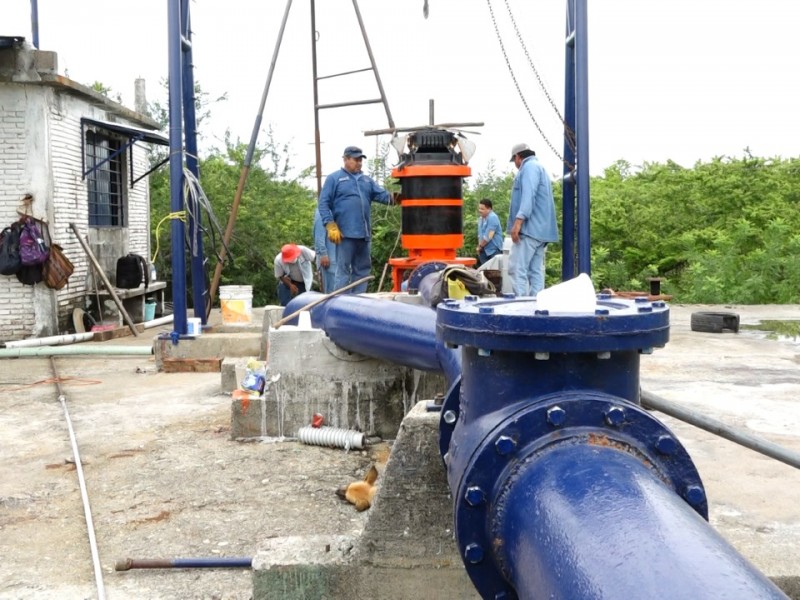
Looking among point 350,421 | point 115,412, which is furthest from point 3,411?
point 350,421

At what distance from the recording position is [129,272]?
12.6m

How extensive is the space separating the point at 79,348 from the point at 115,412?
10.7 feet

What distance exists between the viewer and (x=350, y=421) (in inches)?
217

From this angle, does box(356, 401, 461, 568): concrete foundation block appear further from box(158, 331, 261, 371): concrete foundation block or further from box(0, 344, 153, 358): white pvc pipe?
box(0, 344, 153, 358): white pvc pipe

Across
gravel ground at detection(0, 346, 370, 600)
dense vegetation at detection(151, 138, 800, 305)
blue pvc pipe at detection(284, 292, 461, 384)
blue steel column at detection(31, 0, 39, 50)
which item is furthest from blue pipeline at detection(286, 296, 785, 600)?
dense vegetation at detection(151, 138, 800, 305)

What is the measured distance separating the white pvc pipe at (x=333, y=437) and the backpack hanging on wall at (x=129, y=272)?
7.81 meters

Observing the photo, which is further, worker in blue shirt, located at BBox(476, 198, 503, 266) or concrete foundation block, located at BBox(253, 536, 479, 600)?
worker in blue shirt, located at BBox(476, 198, 503, 266)

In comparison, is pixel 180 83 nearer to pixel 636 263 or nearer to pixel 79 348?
pixel 79 348

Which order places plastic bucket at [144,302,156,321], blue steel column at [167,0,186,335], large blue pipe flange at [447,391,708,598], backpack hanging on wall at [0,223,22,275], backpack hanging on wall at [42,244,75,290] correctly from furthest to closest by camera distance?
plastic bucket at [144,302,156,321]
backpack hanging on wall at [42,244,75,290]
backpack hanging on wall at [0,223,22,275]
blue steel column at [167,0,186,335]
large blue pipe flange at [447,391,708,598]

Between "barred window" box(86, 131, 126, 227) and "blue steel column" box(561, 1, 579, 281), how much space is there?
6394mm

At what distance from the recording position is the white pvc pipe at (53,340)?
9.93 metres

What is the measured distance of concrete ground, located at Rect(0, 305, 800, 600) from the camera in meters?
3.49

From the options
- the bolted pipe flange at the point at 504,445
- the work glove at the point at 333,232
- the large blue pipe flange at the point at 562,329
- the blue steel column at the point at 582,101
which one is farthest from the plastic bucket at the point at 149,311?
the bolted pipe flange at the point at 504,445

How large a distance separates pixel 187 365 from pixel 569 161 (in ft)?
13.0
